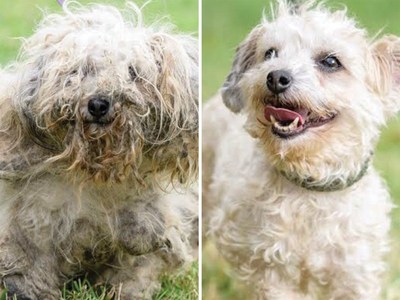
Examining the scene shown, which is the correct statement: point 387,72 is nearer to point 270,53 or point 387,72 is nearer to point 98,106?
point 270,53

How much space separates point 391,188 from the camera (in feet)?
13.0

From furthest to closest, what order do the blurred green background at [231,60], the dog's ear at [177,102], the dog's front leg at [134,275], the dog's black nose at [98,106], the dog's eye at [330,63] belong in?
1. the blurred green background at [231,60]
2. the dog's front leg at [134,275]
3. the dog's eye at [330,63]
4. the dog's ear at [177,102]
5. the dog's black nose at [98,106]

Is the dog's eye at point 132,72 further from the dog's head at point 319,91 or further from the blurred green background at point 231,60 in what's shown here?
the blurred green background at point 231,60

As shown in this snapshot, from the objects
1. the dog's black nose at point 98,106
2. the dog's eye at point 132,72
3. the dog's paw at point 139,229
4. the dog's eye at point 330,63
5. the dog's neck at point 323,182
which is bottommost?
the dog's paw at point 139,229

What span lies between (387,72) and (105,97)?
2.69ft

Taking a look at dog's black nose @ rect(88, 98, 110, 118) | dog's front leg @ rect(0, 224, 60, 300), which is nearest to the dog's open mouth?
dog's black nose @ rect(88, 98, 110, 118)

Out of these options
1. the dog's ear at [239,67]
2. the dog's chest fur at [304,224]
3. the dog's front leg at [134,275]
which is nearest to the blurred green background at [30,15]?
the dog's ear at [239,67]

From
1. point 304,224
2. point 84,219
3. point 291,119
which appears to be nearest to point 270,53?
point 291,119

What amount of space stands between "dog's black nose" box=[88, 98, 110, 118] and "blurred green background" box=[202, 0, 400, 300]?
2.43 feet

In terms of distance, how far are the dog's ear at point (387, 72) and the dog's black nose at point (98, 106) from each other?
75 centimetres

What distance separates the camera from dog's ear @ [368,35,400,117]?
10.5ft

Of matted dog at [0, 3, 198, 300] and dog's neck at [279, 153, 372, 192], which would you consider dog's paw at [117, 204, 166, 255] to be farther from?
dog's neck at [279, 153, 372, 192]

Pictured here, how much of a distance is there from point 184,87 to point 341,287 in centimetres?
72

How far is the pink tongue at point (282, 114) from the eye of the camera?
3.09 metres
